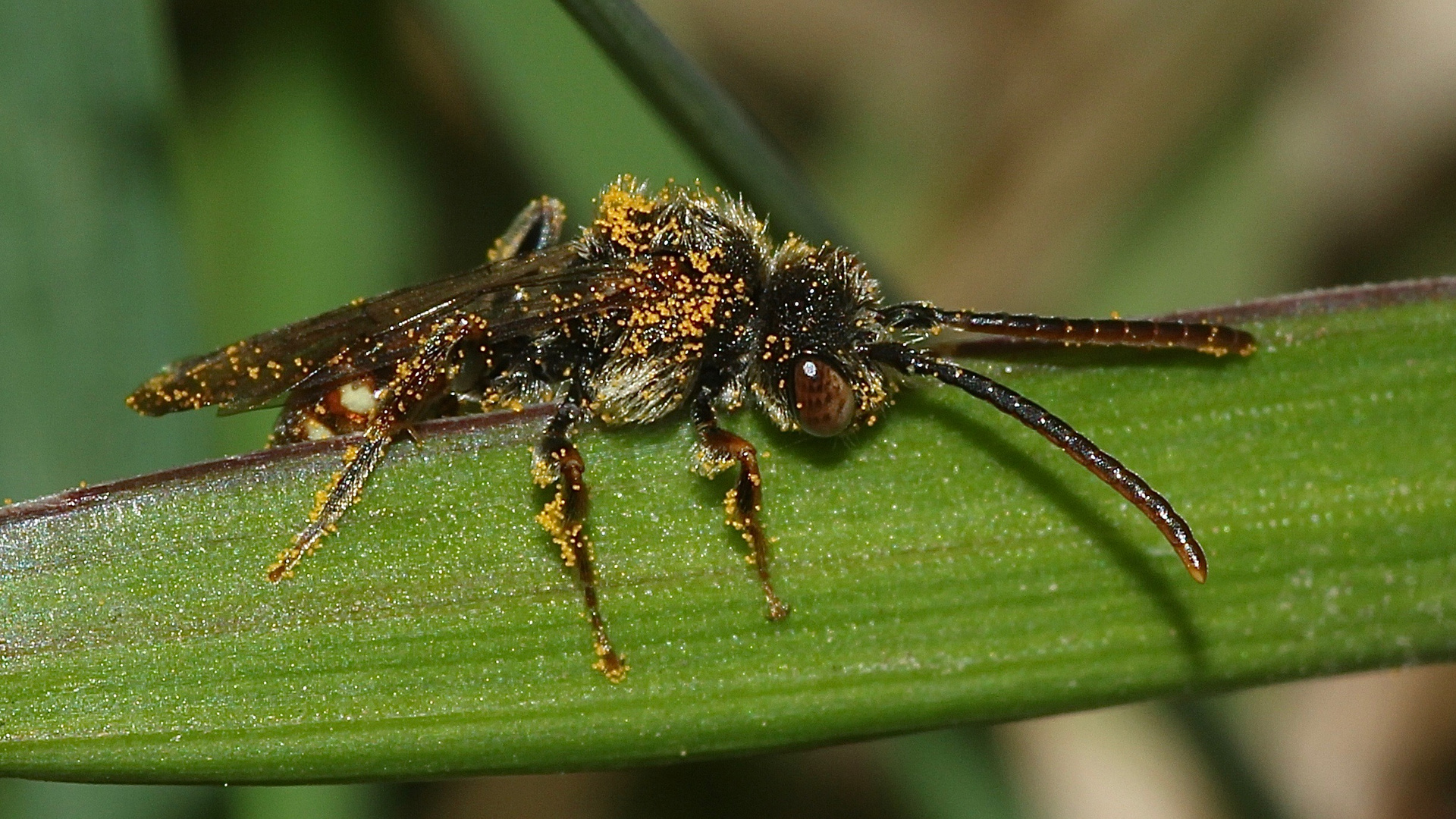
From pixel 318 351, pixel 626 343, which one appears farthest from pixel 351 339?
pixel 626 343

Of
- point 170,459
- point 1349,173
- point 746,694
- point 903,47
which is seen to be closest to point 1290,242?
point 1349,173

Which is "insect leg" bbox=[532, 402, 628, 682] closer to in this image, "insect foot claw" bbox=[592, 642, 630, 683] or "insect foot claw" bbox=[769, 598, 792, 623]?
"insect foot claw" bbox=[592, 642, 630, 683]

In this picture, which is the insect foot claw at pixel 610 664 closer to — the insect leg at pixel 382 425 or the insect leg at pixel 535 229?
the insect leg at pixel 382 425

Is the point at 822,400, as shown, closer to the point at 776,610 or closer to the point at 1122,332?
the point at 776,610

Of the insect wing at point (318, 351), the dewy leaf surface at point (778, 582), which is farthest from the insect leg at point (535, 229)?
the dewy leaf surface at point (778, 582)

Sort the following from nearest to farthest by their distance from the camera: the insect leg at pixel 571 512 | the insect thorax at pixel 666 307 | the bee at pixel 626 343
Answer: the insect leg at pixel 571 512, the bee at pixel 626 343, the insect thorax at pixel 666 307

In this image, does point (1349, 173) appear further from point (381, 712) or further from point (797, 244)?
point (381, 712)

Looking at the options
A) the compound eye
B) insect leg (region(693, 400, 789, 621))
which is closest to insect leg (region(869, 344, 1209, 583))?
the compound eye
